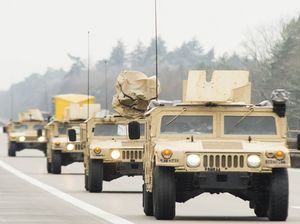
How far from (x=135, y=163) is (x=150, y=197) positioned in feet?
27.6

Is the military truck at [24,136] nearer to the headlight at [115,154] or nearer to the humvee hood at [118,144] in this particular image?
the humvee hood at [118,144]

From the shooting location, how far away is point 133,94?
32469 mm

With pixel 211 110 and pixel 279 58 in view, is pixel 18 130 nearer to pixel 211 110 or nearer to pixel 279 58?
pixel 211 110

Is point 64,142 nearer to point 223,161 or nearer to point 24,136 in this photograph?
point 24,136

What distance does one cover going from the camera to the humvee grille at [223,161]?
19.3m

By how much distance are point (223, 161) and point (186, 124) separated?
1601mm

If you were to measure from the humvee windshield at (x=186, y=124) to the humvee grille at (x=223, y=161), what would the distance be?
4.66ft

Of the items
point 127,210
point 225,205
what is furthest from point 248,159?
point 225,205

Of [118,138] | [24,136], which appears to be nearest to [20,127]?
[24,136]

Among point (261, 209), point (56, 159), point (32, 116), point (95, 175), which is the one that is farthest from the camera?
point (32, 116)

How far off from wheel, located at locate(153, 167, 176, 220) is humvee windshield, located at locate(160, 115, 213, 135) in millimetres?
1404

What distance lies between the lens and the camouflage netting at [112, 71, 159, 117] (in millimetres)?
32375

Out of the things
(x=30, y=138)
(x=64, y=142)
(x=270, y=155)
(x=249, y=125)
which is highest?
(x=249, y=125)

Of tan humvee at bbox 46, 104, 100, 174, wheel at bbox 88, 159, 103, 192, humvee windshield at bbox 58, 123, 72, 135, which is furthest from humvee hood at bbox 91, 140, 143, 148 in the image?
humvee windshield at bbox 58, 123, 72, 135
